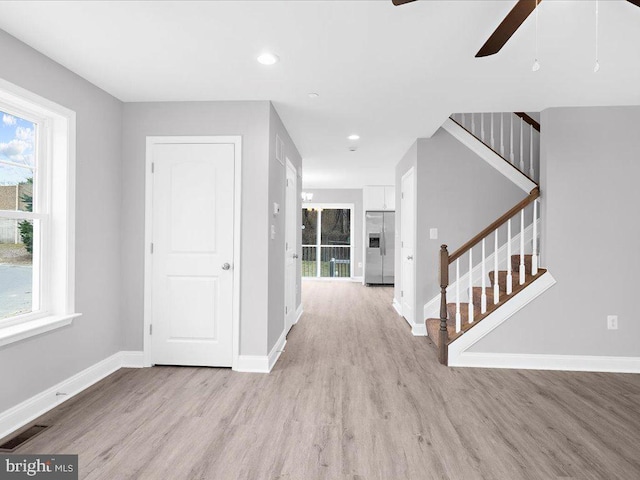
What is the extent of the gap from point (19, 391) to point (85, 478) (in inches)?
36.2

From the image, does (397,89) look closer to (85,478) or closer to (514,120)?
(514,120)

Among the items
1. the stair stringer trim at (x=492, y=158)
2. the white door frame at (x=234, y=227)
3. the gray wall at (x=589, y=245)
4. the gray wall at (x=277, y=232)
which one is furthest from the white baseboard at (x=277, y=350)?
the stair stringer trim at (x=492, y=158)

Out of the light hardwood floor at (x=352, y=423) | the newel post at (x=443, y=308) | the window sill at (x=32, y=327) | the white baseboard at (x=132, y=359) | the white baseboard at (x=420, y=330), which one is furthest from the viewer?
the white baseboard at (x=420, y=330)

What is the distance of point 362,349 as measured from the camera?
398 centimetres

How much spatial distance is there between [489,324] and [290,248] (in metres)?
2.42

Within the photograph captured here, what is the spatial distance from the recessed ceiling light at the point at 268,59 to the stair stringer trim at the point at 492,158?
266 cm

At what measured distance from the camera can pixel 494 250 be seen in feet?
13.9

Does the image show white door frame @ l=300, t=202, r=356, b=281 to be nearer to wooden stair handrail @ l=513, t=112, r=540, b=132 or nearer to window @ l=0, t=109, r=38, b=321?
wooden stair handrail @ l=513, t=112, r=540, b=132

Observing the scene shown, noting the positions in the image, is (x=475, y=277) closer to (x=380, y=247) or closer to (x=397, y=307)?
(x=397, y=307)

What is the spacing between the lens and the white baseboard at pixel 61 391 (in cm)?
227

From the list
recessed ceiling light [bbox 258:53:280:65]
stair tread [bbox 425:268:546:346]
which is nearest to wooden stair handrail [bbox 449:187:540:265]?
stair tread [bbox 425:268:546:346]

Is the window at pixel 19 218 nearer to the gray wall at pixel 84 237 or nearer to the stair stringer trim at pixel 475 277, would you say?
the gray wall at pixel 84 237

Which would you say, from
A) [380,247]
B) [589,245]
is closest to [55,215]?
[589,245]

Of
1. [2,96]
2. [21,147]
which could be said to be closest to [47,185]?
[21,147]
